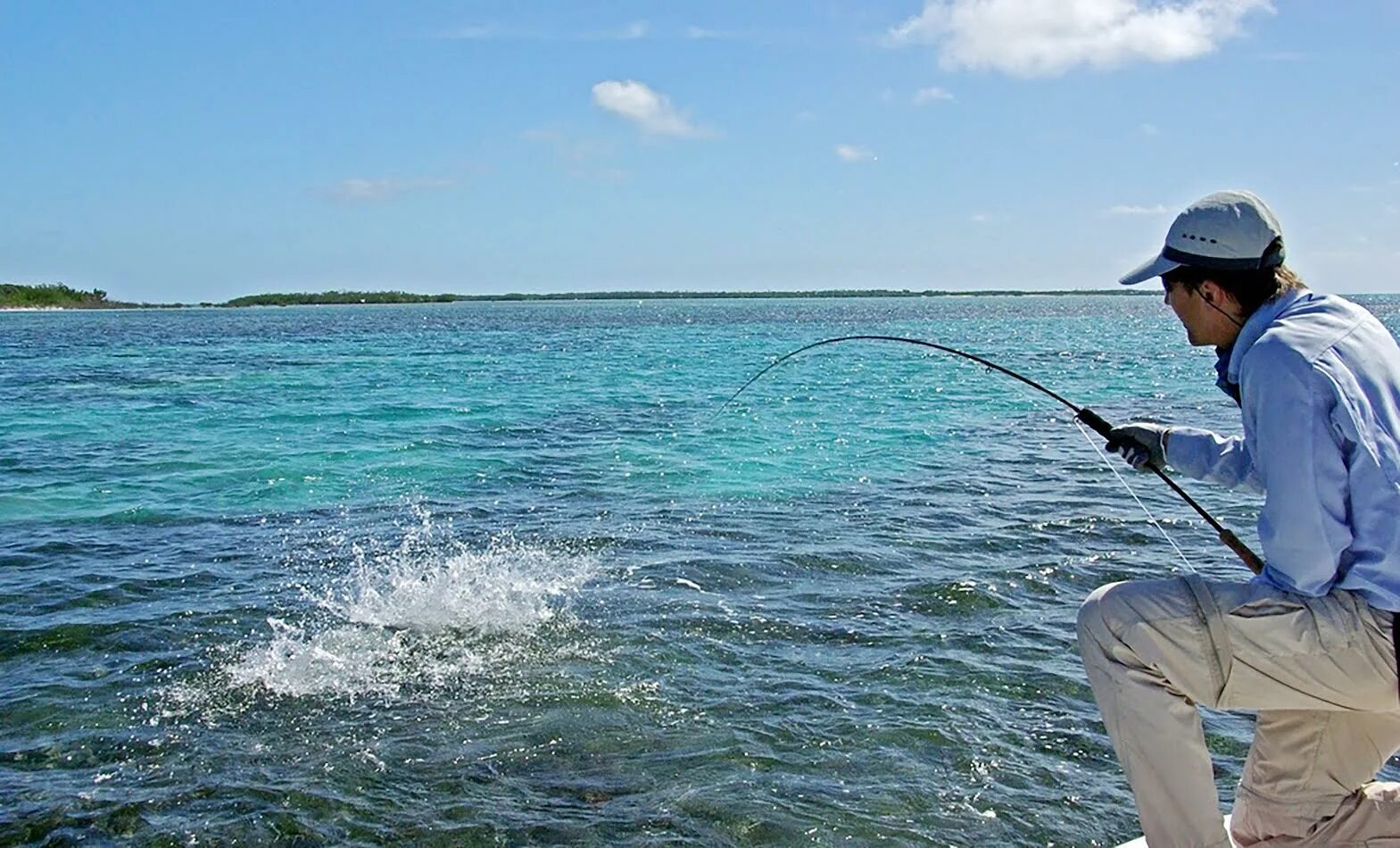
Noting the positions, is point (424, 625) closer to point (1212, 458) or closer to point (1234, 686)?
point (1212, 458)

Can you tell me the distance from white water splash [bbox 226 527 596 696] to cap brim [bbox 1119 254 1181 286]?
463 cm

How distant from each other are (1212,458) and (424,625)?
5.61 m

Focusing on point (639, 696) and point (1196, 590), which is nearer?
point (1196, 590)

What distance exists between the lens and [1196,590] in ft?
10.7

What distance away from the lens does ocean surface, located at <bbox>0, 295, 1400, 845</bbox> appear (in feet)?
16.9

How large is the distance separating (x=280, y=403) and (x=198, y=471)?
31.0 feet

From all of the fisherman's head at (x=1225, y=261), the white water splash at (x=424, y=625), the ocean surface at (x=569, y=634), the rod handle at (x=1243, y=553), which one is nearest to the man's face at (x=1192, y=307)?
the fisherman's head at (x=1225, y=261)

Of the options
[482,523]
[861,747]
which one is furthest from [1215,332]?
[482,523]

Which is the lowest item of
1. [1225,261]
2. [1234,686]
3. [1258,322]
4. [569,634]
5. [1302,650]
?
[569,634]

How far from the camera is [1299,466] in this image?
2949mm

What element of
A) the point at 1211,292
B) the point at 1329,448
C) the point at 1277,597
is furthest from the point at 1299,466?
the point at 1211,292

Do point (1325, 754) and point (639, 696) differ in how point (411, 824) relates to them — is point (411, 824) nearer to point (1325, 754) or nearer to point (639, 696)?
point (639, 696)

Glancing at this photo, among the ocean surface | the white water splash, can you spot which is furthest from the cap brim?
the white water splash

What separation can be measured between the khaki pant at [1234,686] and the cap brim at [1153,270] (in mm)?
969
